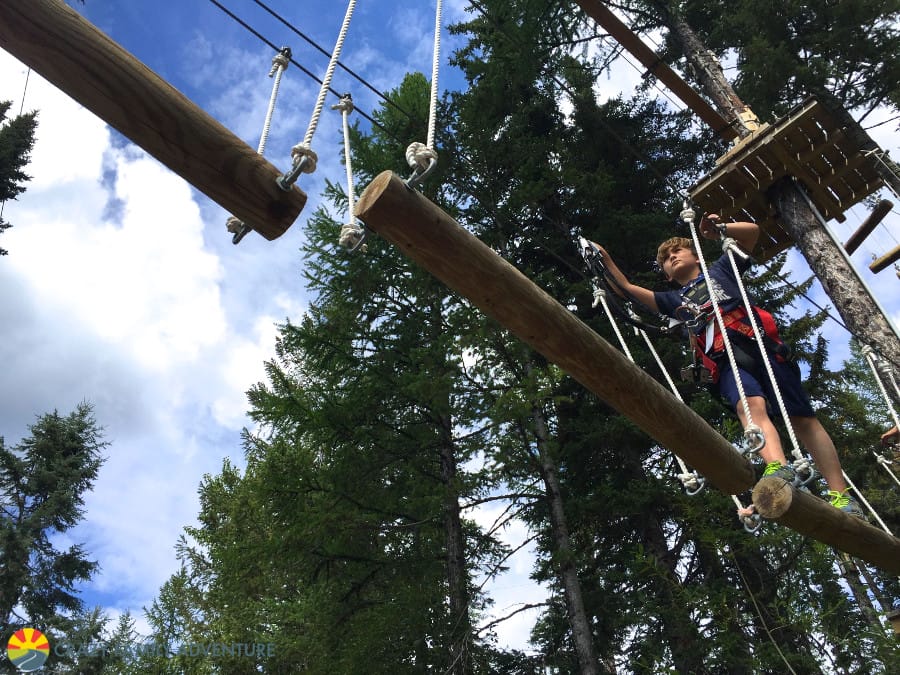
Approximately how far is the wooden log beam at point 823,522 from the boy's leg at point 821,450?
0.38 metres

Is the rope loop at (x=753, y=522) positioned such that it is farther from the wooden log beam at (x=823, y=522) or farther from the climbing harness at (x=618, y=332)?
the wooden log beam at (x=823, y=522)

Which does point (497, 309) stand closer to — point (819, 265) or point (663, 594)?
point (819, 265)

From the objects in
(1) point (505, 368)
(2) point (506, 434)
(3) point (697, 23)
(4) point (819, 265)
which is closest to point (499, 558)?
(2) point (506, 434)

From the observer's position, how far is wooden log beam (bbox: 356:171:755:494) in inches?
83.9

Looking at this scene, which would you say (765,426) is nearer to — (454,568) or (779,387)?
(779,387)

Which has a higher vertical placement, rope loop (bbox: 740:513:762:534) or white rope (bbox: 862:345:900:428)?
white rope (bbox: 862:345:900:428)

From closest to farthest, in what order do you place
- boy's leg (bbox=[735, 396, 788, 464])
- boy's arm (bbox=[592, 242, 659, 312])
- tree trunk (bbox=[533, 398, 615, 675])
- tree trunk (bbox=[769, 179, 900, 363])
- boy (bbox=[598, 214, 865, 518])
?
boy's leg (bbox=[735, 396, 788, 464]) < boy (bbox=[598, 214, 865, 518]) < boy's arm (bbox=[592, 242, 659, 312]) < tree trunk (bbox=[769, 179, 900, 363]) < tree trunk (bbox=[533, 398, 615, 675])

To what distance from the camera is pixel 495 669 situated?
7516 mm

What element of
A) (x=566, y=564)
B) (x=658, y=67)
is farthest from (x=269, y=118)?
(x=658, y=67)

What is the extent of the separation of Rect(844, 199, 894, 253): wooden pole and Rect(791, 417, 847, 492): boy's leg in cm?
348

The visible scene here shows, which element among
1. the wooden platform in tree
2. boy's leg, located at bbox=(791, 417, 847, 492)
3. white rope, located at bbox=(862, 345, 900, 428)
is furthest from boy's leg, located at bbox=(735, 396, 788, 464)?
the wooden platform in tree

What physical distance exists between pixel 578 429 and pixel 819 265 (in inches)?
131
